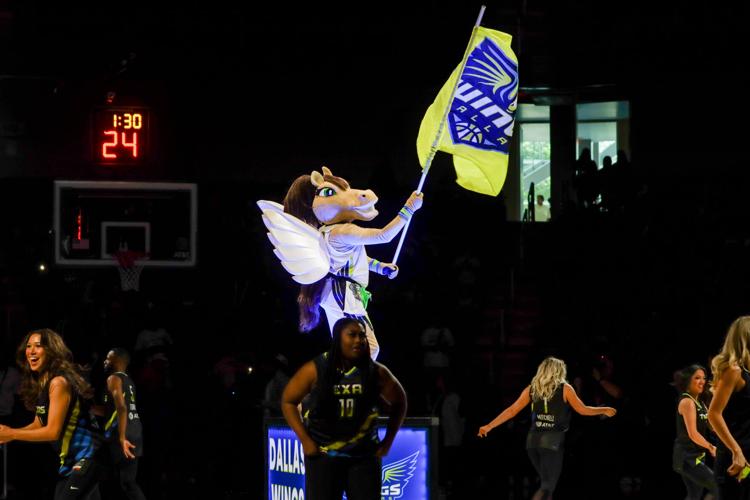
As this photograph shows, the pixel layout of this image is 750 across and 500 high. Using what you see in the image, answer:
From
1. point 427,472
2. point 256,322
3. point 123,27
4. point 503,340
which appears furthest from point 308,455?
point 123,27

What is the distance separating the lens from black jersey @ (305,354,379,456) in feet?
21.3

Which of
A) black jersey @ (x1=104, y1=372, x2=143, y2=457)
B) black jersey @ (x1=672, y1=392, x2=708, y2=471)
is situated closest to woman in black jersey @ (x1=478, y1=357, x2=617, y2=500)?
black jersey @ (x1=672, y1=392, x2=708, y2=471)

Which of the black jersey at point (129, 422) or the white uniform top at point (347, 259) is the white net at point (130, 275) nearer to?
the black jersey at point (129, 422)

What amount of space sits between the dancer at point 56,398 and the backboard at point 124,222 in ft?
35.7

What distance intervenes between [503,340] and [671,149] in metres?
6.09

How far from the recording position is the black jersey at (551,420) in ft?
36.3

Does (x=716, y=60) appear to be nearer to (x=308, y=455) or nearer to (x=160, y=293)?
(x=160, y=293)

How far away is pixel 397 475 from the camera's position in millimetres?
9445

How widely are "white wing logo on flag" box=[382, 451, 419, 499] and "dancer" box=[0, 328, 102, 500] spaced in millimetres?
2503

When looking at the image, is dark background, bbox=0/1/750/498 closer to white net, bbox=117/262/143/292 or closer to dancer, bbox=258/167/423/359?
white net, bbox=117/262/143/292

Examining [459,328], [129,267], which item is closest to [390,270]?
[459,328]

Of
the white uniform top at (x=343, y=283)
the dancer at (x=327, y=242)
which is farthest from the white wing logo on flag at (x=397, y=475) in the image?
the white uniform top at (x=343, y=283)

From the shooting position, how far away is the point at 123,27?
20.0 metres

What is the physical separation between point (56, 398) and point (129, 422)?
12.3 feet
